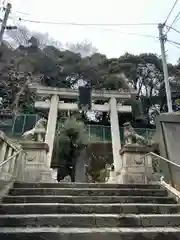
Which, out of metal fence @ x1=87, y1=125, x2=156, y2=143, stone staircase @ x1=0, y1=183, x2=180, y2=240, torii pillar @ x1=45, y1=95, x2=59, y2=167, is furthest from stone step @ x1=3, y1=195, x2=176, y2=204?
metal fence @ x1=87, y1=125, x2=156, y2=143

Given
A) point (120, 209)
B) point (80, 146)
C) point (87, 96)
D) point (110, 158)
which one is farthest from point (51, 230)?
point (110, 158)

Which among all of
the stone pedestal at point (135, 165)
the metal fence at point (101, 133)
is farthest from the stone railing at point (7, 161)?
the metal fence at point (101, 133)

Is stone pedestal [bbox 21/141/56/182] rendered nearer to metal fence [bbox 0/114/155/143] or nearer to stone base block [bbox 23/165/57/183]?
stone base block [bbox 23/165/57/183]

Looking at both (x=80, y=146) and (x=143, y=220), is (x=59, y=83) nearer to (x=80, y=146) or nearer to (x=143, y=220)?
(x=80, y=146)

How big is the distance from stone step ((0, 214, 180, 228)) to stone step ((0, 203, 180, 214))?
11.8 inches

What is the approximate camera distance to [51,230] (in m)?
2.75

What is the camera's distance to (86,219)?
3.12 meters

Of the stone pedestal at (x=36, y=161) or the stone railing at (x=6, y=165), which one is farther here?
the stone pedestal at (x=36, y=161)

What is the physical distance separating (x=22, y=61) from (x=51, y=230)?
17.9 m

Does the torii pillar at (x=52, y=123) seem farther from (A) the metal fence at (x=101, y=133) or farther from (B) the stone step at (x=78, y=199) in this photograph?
(B) the stone step at (x=78, y=199)

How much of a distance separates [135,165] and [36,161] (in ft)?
11.1

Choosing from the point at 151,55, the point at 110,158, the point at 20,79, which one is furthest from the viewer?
the point at 151,55

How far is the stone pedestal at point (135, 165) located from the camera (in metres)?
6.84

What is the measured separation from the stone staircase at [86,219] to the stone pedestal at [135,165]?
2.43 metres
